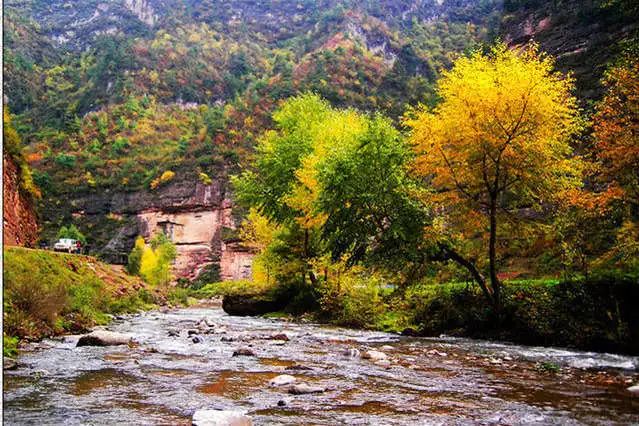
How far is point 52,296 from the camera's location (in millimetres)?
12156

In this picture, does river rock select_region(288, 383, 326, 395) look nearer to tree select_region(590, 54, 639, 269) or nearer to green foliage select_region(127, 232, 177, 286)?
tree select_region(590, 54, 639, 269)

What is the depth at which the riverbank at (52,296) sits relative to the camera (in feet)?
36.1

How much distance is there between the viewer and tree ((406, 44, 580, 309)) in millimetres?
12961

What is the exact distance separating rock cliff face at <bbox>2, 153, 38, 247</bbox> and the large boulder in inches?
441

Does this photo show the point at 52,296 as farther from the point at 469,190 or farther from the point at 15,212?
the point at 15,212

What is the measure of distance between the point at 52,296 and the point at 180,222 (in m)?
79.9

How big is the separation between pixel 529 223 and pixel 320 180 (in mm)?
6366

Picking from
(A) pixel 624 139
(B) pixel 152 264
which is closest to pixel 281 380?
(A) pixel 624 139

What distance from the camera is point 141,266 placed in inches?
2478

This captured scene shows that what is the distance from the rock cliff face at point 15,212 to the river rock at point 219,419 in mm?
24044

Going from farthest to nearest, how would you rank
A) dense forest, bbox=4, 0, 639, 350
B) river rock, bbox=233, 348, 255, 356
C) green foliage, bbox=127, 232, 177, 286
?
green foliage, bbox=127, 232, 177, 286 < dense forest, bbox=4, 0, 639, 350 < river rock, bbox=233, 348, 255, 356

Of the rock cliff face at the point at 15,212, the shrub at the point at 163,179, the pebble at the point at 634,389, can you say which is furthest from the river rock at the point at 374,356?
the shrub at the point at 163,179

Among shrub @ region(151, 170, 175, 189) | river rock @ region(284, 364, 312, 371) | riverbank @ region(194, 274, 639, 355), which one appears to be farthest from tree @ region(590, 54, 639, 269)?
shrub @ region(151, 170, 175, 189)

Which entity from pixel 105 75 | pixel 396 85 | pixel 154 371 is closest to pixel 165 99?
pixel 105 75
